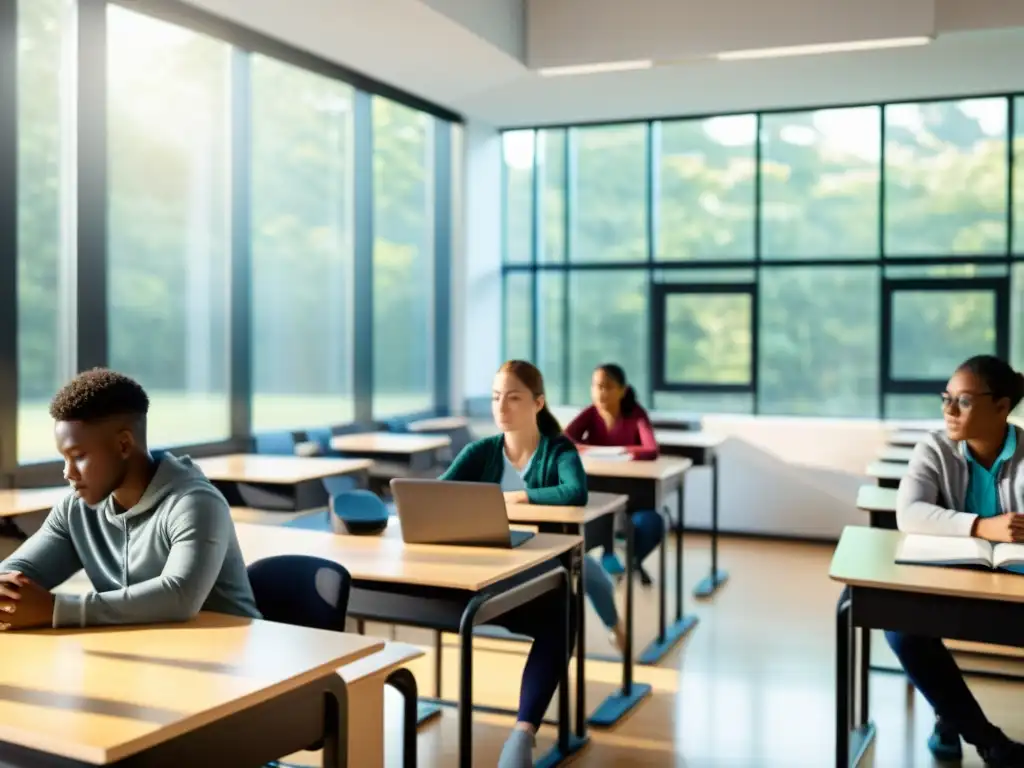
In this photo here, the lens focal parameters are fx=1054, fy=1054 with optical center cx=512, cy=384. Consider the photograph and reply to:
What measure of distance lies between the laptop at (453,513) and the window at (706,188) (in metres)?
5.26

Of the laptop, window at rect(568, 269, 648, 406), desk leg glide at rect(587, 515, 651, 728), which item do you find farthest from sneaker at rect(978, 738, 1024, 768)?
window at rect(568, 269, 648, 406)

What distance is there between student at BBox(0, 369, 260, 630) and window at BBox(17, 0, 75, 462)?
2.41 m

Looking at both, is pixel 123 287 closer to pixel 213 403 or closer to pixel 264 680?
pixel 213 403

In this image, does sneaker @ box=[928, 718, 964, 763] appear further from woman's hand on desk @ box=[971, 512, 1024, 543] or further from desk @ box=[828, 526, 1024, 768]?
desk @ box=[828, 526, 1024, 768]

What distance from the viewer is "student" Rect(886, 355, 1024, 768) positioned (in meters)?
2.96

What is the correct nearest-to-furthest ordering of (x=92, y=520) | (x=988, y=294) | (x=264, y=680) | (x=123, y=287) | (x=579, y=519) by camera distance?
(x=264, y=680)
(x=92, y=520)
(x=579, y=519)
(x=123, y=287)
(x=988, y=294)

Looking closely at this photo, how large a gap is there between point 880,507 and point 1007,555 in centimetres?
126

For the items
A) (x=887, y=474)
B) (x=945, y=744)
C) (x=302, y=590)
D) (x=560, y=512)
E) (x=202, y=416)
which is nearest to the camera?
(x=302, y=590)

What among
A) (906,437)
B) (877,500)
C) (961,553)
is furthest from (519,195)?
(961,553)

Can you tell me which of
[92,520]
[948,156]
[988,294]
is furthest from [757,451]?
[92,520]

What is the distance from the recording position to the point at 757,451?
7.52m

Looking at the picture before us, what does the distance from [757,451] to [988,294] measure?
1.89 meters

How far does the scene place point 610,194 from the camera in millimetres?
8078

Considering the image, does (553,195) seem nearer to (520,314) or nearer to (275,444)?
(520,314)
